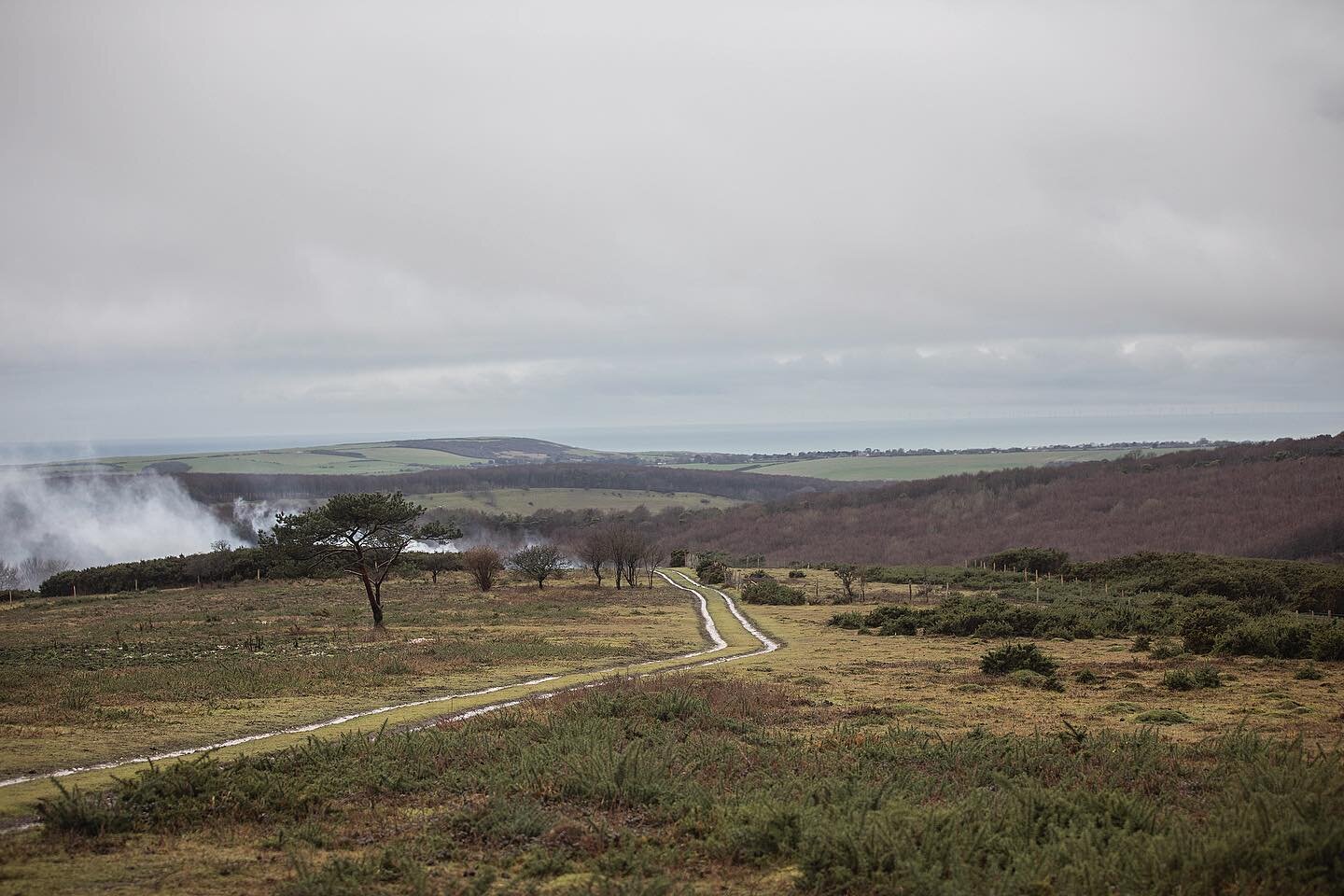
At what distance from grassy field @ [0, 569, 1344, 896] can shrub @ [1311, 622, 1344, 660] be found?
271 inches

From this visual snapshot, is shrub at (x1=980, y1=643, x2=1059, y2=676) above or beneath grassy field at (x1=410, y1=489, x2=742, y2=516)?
above

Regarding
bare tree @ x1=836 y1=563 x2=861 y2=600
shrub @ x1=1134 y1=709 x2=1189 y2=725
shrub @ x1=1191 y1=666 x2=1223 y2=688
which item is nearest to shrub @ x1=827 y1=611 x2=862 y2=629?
bare tree @ x1=836 y1=563 x2=861 y2=600

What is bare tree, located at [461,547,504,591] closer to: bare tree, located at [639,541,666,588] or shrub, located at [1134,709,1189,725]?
bare tree, located at [639,541,666,588]

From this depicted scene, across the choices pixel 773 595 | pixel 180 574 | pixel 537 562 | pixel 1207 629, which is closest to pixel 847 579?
pixel 773 595

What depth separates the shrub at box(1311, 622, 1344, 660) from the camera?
82.9 feet

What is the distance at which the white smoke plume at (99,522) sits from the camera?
15750 centimetres

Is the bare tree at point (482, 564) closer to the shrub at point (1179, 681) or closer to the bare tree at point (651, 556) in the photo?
the bare tree at point (651, 556)

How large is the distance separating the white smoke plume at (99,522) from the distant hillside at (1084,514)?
292 ft

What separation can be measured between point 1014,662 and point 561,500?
527ft

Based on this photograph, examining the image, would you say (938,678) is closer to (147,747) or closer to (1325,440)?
(147,747)

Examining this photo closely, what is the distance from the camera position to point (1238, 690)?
20531mm

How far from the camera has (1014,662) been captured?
24.6 metres

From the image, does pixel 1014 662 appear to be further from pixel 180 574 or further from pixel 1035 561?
pixel 180 574

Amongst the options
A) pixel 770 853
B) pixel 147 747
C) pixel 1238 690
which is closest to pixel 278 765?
pixel 147 747
